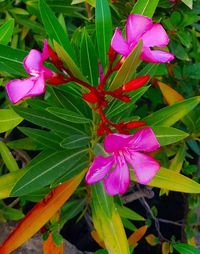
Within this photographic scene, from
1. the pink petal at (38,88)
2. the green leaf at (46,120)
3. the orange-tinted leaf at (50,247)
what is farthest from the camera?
the orange-tinted leaf at (50,247)

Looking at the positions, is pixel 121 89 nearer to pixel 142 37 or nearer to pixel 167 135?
pixel 142 37

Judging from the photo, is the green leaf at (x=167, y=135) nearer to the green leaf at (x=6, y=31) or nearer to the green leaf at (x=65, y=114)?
the green leaf at (x=65, y=114)

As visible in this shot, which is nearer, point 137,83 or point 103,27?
point 137,83

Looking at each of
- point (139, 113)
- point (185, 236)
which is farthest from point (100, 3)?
point (185, 236)

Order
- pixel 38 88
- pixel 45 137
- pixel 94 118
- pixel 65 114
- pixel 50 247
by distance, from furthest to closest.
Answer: pixel 50 247 → pixel 45 137 → pixel 94 118 → pixel 65 114 → pixel 38 88

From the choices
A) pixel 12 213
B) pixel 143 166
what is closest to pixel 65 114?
pixel 143 166

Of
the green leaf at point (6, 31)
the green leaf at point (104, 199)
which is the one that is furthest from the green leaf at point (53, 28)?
the green leaf at point (104, 199)
